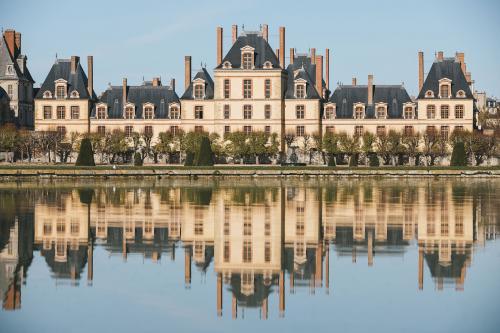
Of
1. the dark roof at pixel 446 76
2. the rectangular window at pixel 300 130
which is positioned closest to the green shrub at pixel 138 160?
the rectangular window at pixel 300 130

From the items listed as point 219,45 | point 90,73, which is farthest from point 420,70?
point 90,73

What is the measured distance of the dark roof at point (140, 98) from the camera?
64812 mm

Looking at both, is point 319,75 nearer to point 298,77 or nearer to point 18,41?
point 298,77

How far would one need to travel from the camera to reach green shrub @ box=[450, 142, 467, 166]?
55281mm

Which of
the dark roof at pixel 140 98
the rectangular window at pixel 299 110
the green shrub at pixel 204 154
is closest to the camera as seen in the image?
the green shrub at pixel 204 154

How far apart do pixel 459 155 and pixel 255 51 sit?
13702 mm

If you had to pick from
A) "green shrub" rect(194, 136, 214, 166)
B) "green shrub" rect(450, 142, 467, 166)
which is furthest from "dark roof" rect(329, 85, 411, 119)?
"green shrub" rect(194, 136, 214, 166)

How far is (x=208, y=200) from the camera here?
32.0 m

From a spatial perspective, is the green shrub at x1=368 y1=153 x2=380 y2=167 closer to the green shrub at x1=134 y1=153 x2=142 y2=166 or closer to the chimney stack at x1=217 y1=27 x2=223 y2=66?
the chimney stack at x1=217 y1=27 x2=223 y2=66

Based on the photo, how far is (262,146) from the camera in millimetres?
59688

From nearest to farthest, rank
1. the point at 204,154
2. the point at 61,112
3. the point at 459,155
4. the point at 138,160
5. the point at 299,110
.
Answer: the point at 204,154, the point at 459,155, the point at 138,160, the point at 299,110, the point at 61,112

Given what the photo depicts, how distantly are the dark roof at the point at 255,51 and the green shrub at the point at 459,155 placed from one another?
12.0 m

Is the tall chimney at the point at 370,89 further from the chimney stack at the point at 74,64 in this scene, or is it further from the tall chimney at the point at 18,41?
the tall chimney at the point at 18,41

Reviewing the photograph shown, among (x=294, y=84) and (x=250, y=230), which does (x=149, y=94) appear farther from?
(x=250, y=230)
